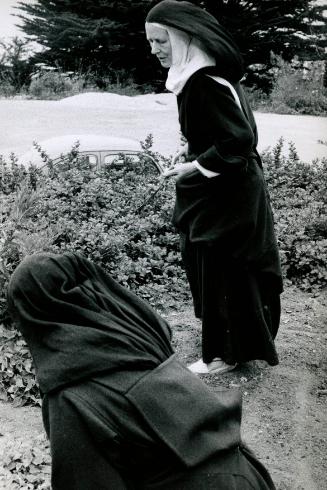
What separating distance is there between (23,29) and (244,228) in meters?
14.2

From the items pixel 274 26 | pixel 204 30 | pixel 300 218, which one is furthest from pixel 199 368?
pixel 274 26

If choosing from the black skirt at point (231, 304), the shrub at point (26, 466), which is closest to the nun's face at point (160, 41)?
the black skirt at point (231, 304)

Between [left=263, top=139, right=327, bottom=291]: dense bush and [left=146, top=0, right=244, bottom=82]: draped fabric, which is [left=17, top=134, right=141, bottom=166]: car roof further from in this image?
[left=146, top=0, right=244, bottom=82]: draped fabric

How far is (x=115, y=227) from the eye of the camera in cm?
568

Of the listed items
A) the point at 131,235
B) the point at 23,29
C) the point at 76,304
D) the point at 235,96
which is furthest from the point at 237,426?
the point at 23,29

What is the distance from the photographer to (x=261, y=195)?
3.47m

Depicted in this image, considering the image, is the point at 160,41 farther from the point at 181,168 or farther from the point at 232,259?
the point at 232,259

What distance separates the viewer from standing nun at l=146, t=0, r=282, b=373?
3.20 meters

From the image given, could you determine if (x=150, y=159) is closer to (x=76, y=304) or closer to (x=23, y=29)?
(x=76, y=304)

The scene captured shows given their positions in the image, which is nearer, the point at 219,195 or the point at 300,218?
the point at 219,195

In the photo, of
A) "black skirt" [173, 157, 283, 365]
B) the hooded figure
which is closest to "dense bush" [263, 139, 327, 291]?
"black skirt" [173, 157, 283, 365]

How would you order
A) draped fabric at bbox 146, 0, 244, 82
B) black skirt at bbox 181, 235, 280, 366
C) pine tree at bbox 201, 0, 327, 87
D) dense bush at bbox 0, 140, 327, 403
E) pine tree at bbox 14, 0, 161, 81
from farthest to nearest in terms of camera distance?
pine tree at bbox 201, 0, 327, 87, pine tree at bbox 14, 0, 161, 81, dense bush at bbox 0, 140, 327, 403, black skirt at bbox 181, 235, 280, 366, draped fabric at bbox 146, 0, 244, 82

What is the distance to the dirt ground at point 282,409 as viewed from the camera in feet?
10.5

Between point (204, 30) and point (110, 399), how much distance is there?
6.90ft
